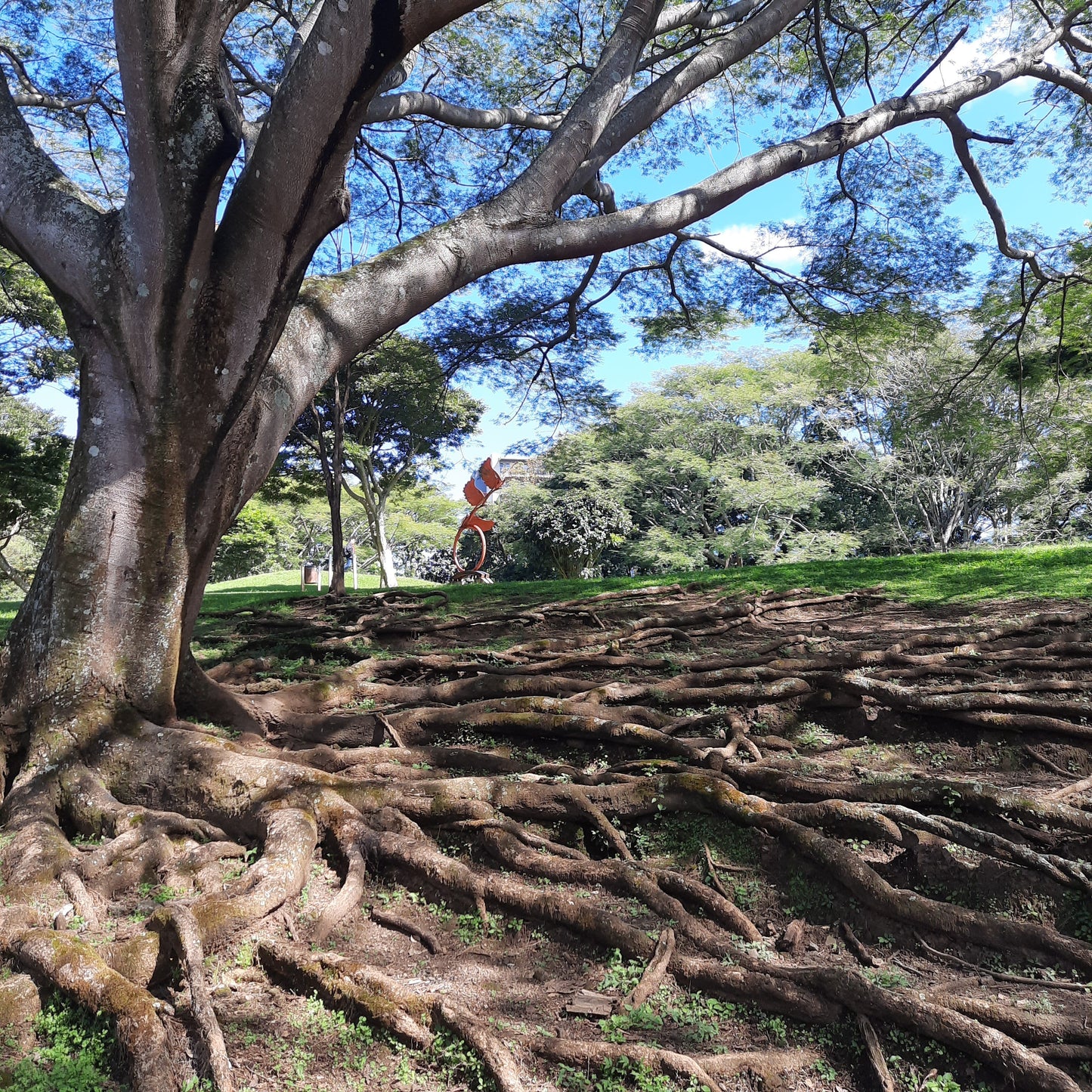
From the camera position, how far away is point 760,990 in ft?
7.45

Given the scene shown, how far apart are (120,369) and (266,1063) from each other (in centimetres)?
316

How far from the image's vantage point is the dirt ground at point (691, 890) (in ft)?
6.71

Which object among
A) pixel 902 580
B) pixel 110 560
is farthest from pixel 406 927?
pixel 902 580

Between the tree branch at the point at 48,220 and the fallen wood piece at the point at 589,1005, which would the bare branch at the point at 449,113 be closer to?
the tree branch at the point at 48,220

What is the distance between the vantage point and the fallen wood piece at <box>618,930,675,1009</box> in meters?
2.28

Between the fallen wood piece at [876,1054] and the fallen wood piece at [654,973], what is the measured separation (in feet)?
1.90

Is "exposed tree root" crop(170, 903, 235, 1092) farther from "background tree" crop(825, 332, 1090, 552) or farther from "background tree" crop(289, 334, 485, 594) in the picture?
"background tree" crop(825, 332, 1090, 552)

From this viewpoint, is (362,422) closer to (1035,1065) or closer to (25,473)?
(25,473)

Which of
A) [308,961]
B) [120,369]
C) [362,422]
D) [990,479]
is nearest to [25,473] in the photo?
[362,422]

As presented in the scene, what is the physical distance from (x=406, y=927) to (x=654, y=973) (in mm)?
904

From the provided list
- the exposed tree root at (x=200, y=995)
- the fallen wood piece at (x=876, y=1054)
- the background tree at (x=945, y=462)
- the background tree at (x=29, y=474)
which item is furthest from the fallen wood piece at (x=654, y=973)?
the background tree at (x=945, y=462)

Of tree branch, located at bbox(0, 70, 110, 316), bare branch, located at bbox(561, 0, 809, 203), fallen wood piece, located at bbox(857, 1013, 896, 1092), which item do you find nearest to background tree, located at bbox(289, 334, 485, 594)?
bare branch, located at bbox(561, 0, 809, 203)

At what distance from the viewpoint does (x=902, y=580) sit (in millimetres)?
10055

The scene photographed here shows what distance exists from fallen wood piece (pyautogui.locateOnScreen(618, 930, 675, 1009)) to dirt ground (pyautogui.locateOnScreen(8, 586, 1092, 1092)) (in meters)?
0.01
